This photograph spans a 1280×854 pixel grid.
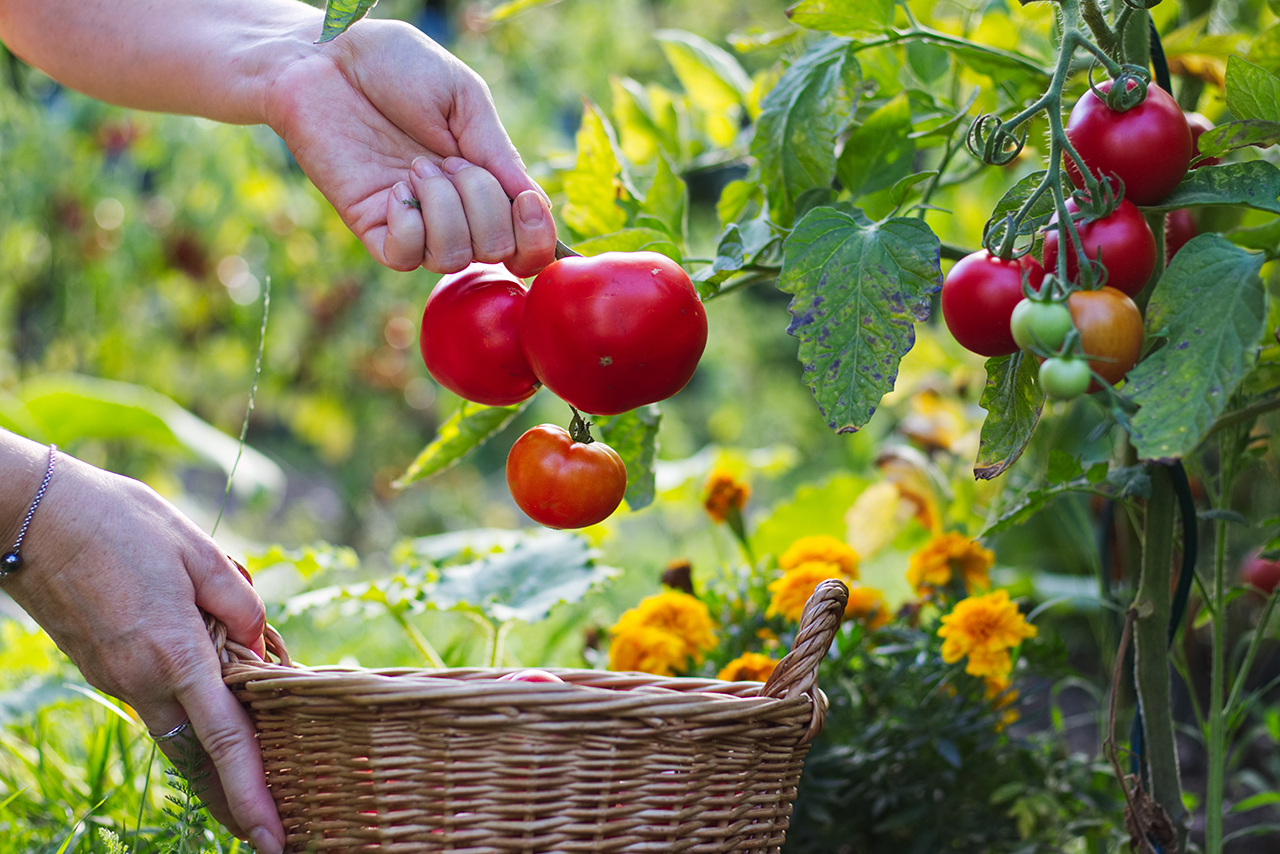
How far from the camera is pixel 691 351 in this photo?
2.10 feet

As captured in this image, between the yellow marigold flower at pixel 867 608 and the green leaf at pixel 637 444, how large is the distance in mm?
322

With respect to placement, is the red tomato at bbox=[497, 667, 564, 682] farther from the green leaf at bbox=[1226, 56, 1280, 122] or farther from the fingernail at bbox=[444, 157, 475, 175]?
the green leaf at bbox=[1226, 56, 1280, 122]

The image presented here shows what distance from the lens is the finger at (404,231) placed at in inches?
26.8

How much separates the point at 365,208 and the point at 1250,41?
2.70 feet

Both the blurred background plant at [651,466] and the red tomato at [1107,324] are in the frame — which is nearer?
the red tomato at [1107,324]

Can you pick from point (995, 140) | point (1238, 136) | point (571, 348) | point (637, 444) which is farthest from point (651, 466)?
point (1238, 136)

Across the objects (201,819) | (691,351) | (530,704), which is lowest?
(201,819)

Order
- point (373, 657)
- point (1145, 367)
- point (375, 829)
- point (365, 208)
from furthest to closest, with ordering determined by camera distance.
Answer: point (373, 657), point (365, 208), point (375, 829), point (1145, 367)

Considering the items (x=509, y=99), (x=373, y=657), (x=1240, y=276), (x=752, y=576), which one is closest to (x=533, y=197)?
(x=1240, y=276)

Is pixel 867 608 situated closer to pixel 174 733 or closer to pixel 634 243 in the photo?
pixel 634 243

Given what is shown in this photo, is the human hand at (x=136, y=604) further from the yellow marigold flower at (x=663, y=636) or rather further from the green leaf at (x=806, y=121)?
the green leaf at (x=806, y=121)

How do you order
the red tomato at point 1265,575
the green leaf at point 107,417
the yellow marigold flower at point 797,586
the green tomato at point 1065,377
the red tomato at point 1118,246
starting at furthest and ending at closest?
the green leaf at point 107,417 < the red tomato at point 1265,575 < the yellow marigold flower at point 797,586 < the red tomato at point 1118,246 < the green tomato at point 1065,377

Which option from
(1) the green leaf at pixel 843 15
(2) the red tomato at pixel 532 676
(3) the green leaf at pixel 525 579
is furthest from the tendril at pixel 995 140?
(3) the green leaf at pixel 525 579

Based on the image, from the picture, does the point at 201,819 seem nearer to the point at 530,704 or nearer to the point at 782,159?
the point at 530,704
